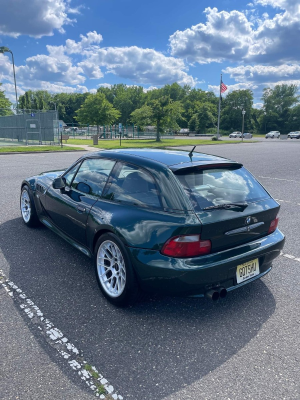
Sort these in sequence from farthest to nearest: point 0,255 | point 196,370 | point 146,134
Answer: point 146,134 → point 0,255 → point 196,370

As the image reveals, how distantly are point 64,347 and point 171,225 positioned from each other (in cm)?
125

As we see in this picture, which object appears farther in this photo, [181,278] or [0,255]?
[0,255]

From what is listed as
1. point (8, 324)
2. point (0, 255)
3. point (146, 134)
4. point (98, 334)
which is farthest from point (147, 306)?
point (146, 134)

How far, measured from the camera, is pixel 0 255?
4.06 m

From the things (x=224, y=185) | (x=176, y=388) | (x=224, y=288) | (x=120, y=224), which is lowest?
(x=176, y=388)

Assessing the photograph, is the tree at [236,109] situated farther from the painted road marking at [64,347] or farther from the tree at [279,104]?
the painted road marking at [64,347]

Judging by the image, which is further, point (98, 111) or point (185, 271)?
point (98, 111)

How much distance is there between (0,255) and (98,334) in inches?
84.7

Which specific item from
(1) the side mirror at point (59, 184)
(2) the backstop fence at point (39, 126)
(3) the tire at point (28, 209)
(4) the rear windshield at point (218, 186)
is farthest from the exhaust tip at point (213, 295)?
(2) the backstop fence at point (39, 126)

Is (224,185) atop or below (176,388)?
atop

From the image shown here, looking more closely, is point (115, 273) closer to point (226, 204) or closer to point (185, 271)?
point (185, 271)

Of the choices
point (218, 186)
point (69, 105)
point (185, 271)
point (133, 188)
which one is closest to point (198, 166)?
point (218, 186)

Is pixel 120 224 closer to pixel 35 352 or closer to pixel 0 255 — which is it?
pixel 35 352

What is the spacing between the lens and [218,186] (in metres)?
3.10
